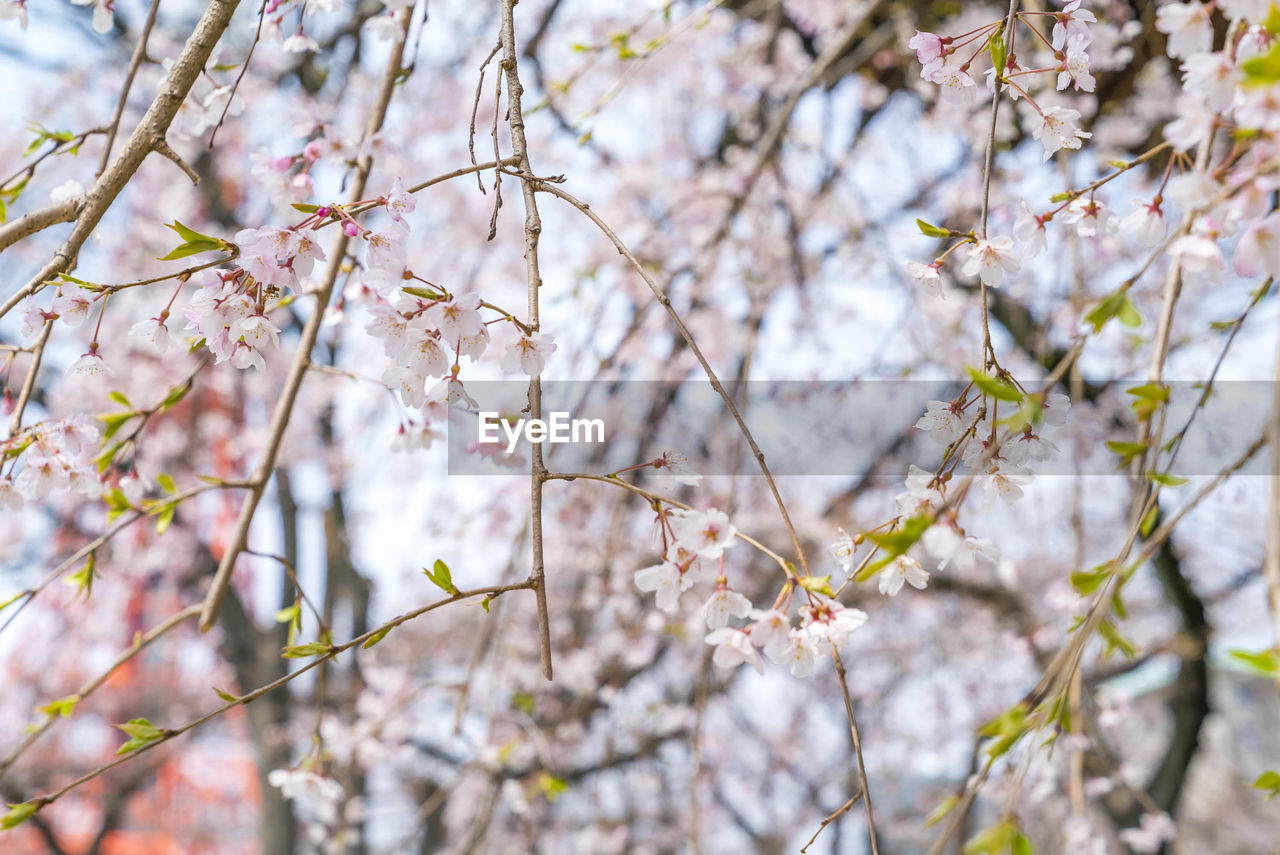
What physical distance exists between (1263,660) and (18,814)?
1119 millimetres

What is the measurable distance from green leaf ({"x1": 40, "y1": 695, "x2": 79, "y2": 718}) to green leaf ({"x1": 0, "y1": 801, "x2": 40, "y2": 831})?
0.15 metres

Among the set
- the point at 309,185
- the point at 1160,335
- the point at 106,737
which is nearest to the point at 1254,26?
the point at 1160,335

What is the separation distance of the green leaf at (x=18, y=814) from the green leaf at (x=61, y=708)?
0.15 meters

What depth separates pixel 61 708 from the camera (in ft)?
3.57

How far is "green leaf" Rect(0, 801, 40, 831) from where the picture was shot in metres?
0.89

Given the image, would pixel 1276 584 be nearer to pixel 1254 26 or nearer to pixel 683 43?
pixel 1254 26

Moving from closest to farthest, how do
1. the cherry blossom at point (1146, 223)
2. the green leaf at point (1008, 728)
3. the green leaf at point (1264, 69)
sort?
the green leaf at point (1264, 69)
the green leaf at point (1008, 728)
the cherry blossom at point (1146, 223)

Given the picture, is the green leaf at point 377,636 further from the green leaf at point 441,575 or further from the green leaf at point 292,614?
the green leaf at point 292,614

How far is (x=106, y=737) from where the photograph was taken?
25.2ft

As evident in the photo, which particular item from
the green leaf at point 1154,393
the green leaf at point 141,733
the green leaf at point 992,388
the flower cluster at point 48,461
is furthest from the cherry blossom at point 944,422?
the flower cluster at point 48,461

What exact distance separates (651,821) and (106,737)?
16.4ft

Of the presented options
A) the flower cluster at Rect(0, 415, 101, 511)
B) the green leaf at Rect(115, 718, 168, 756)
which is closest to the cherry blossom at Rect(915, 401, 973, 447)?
the green leaf at Rect(115, 718, 168, 756)

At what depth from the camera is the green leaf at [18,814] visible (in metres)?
0.89

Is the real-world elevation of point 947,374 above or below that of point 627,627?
above
